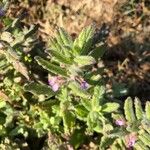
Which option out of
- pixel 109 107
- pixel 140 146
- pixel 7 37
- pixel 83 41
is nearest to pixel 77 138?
pixel 109 107

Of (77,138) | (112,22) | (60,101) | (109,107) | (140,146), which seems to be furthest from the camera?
(112,22)

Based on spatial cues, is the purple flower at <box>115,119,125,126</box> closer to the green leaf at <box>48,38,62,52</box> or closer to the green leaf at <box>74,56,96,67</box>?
the green leaf at <box>74,56,96,67</box>

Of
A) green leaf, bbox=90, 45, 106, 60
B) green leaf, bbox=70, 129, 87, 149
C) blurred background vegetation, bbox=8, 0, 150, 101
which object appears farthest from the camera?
blurred background vegetation, bbox=8, 0, 150, 101

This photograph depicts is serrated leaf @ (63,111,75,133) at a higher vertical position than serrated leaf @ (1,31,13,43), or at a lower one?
lower

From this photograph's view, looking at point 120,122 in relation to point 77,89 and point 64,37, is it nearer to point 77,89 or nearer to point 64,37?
point 77,89

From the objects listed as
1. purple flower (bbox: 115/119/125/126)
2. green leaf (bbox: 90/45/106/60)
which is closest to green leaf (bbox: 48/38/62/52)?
green leaf (bbox: 90/45/106/60)

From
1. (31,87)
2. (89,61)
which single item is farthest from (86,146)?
(89,61)

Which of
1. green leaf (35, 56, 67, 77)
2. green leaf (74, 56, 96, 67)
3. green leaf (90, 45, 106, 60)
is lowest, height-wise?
green leaf (74, 56, 96, 67)

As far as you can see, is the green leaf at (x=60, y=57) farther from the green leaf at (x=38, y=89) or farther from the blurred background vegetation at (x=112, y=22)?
the blurred background vegetation at (x=112, y=22)
